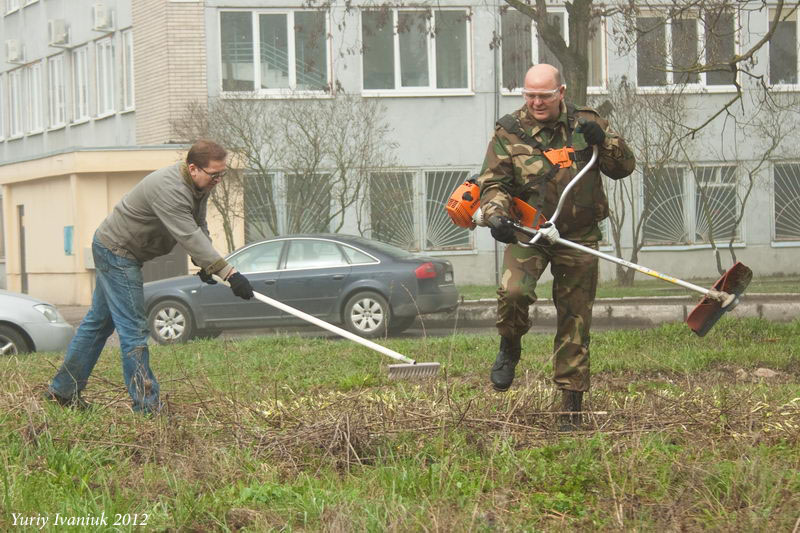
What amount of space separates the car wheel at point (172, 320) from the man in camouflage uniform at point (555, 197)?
9.37 meters

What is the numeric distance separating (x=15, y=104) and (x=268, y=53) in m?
12.7

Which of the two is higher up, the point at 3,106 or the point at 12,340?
the point at 3,106

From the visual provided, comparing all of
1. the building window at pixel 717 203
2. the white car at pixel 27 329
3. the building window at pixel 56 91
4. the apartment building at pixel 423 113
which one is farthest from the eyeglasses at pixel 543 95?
the building window at pixel 56 91

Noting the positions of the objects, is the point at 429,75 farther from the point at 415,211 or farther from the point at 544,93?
the point at 544,93

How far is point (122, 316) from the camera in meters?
6.78

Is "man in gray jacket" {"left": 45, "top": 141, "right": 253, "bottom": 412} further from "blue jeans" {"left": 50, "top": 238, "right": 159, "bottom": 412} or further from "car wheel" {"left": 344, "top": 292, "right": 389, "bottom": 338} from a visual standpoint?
"car wheel" {"left": 344, "top": 292, "right": 389, "bottom": 338}

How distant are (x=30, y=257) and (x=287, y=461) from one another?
24.8 m

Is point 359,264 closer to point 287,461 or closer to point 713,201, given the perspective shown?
point 287,461

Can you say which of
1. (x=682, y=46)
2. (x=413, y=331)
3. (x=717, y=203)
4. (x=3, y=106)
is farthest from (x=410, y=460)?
(x=3, y=106)

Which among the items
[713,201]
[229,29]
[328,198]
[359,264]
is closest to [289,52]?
[229,29]

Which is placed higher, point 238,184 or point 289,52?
point 289,52

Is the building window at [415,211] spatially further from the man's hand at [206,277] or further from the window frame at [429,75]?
the man's hand at [206,277]

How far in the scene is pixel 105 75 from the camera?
29656 millimetres

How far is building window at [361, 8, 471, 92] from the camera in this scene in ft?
86.9
